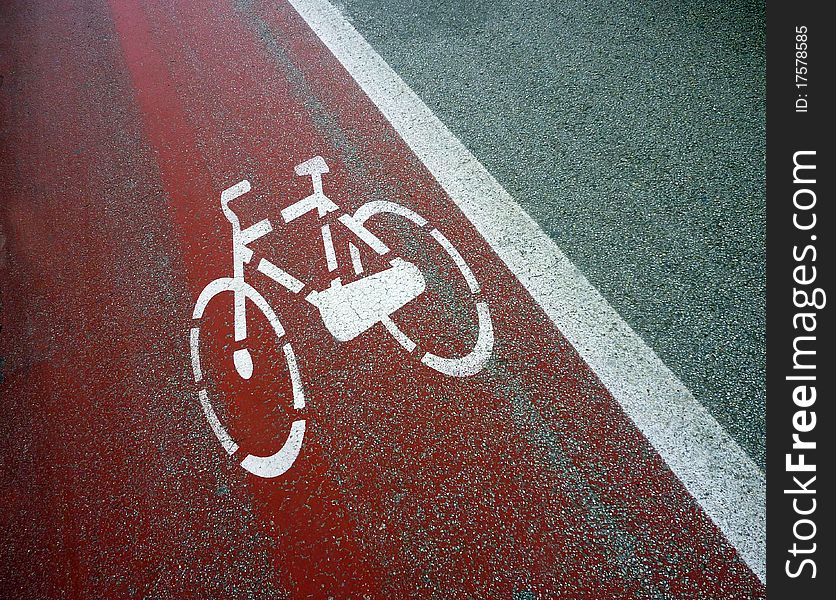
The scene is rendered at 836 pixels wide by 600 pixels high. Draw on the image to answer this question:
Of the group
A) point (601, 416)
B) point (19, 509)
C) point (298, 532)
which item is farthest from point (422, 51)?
point (19, 509)

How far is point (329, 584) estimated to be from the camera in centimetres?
277

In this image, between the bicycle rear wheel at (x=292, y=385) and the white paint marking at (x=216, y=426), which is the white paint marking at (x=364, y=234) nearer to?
the bicycle rear wheel at (x=292, y=385)

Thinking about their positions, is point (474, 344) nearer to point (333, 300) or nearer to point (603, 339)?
point (603, 339)

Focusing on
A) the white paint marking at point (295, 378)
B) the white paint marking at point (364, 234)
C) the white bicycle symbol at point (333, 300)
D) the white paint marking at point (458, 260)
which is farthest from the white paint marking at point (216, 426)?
the white paint marking at point (458, 260)

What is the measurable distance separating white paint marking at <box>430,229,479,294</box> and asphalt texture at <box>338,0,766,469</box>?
1.82 feet

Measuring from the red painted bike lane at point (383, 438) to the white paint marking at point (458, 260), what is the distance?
0.04 metres

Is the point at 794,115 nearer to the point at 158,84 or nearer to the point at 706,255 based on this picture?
the point at 706,255

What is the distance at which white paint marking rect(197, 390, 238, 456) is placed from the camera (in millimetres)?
3260

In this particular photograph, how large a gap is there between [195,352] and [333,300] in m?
0.84

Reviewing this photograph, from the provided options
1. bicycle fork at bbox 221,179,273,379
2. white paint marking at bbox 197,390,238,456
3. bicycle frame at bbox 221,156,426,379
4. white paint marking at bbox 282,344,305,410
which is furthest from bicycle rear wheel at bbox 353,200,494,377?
white paint marking at bbox 197,390,238,456

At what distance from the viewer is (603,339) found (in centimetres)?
332

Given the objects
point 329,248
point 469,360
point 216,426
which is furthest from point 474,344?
point 216,426

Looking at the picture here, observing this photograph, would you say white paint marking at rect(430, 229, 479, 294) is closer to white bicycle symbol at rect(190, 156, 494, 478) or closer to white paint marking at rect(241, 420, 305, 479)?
white bicycle symbol at rect(190, 156, 494, 478)

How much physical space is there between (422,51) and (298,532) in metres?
3.86
